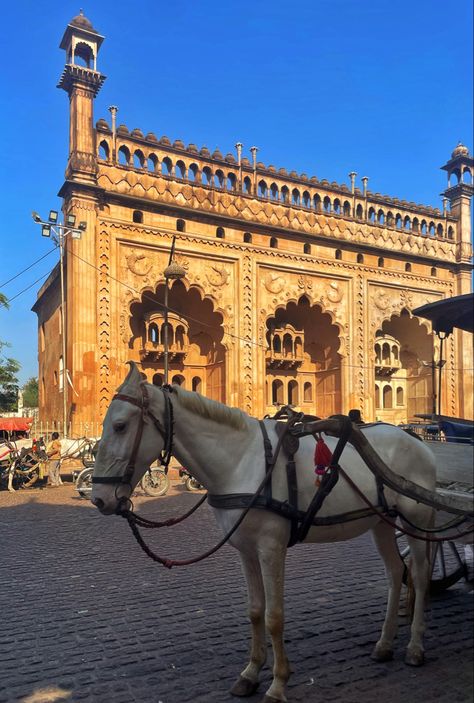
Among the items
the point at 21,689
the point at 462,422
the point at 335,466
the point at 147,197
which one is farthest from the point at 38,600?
the point at 147,197

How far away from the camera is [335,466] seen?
3785mm

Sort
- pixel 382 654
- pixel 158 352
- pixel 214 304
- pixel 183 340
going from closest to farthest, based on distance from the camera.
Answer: pixel 382 654 → pixel 214 304 → pixel 158 352 → pixel 183 340

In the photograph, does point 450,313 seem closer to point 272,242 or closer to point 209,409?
point 209,409

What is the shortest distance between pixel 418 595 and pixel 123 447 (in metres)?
2.63

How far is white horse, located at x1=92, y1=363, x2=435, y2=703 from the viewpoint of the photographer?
3.40 metres

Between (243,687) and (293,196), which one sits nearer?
(243,687)

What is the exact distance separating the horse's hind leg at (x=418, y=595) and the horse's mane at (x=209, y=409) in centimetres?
184

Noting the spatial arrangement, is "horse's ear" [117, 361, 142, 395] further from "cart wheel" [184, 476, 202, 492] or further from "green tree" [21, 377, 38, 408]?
"green tree" [21, 377, 38, 408]

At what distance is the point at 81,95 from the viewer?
23281 millimetres

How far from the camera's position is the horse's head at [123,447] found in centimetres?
333

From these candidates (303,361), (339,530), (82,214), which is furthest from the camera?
(303,361)

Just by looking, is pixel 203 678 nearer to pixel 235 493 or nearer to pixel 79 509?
pixel 235 493

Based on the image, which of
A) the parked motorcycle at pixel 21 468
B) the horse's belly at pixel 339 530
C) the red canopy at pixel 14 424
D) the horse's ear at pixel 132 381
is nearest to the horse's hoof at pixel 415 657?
the horse's belly at pixel 339 530

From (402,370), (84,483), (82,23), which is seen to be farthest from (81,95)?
(402,370)
